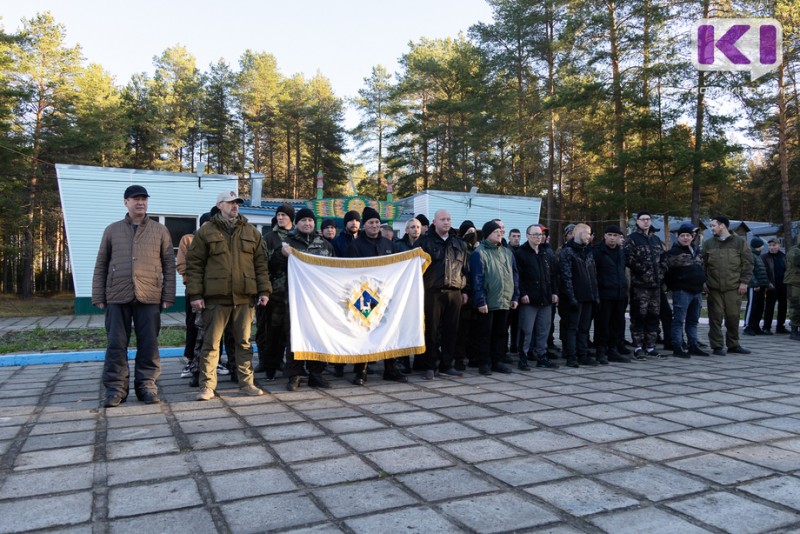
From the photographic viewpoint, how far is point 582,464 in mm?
3131

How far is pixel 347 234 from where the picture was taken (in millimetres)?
6141

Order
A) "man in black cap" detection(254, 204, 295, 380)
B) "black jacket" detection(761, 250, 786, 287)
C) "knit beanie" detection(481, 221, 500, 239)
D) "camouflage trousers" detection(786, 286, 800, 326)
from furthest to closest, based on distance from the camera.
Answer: "black jacket" detection(761, 250, 786, 287), "camouflage trousers" detection(786, 286, 800, 326), "knit beanie" detection(481, 221, 500, 239), "man in black cap" detection(254, 204, 295, 380)

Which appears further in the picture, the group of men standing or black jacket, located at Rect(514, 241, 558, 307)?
black jacket, located at Rect(514, 241, 558, 307)

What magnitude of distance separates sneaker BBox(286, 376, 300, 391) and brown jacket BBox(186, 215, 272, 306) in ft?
2.99

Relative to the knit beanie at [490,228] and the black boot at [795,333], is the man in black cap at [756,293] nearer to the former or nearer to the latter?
the black boot at [795,333]

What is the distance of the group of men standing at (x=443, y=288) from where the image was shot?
15.7 feet

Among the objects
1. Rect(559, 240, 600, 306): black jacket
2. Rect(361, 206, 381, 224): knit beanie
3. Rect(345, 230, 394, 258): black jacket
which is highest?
Rect(361, 206, 381, 224): knit beanie

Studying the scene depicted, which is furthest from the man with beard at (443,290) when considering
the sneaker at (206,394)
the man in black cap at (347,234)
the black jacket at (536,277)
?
the sneaker at (206,394)

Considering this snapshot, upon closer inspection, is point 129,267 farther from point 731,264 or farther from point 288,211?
point 731,264

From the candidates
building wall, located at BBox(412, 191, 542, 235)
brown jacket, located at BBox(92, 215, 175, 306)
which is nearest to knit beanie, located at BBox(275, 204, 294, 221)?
brown jacket, located at BBox(92, 215, 175, 306)

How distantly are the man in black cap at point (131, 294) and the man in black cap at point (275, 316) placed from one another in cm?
111

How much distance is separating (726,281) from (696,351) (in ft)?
3.66

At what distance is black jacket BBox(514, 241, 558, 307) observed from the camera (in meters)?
6.66

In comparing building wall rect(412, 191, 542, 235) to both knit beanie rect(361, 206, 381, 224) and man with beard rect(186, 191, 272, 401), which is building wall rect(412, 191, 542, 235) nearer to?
knit beanie rect(361, 206, 381, 224)
